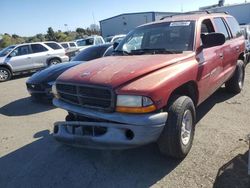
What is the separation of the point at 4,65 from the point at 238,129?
1177 cm

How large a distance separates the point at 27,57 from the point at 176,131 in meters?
12.0

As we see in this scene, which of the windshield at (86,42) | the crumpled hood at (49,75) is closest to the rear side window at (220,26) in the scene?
the crumpled hood at (49,75)

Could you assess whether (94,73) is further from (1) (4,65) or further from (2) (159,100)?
(1) (4,65)

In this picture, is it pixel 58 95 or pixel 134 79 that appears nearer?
pixel 134 79

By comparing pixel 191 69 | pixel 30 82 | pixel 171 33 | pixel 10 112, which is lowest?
pixel 10 112

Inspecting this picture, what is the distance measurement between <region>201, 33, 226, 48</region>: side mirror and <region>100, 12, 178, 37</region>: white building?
30.7 metres

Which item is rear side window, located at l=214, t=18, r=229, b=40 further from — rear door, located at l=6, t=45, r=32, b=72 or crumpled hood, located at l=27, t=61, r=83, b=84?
rear door, located at l=6, t=45, r=32, b=72

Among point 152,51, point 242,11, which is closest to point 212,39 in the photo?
point 152,51

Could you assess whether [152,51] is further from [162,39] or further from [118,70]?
[118,70]

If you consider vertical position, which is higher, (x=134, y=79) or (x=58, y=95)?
(x=134, y=79)

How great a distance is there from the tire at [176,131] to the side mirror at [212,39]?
4.00ft

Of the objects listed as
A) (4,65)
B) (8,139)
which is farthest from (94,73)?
(4,65)

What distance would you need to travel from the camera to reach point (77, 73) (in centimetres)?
381

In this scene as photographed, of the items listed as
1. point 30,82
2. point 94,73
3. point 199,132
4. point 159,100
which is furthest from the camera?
point 30,82
